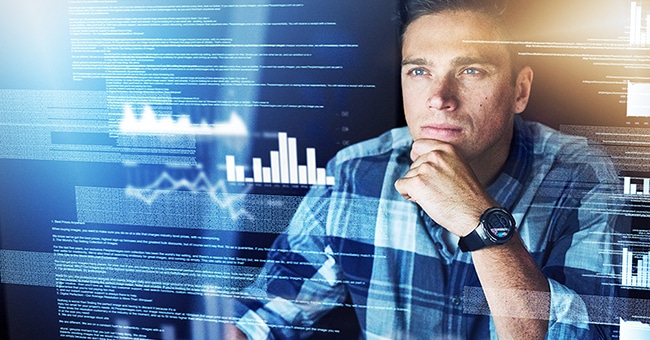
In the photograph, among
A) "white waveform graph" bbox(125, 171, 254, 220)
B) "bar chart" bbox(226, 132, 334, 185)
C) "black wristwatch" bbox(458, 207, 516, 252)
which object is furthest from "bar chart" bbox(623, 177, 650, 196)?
"white waveform graph" bbox(125, 171, 254, 220)

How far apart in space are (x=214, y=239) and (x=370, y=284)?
34 centimetres

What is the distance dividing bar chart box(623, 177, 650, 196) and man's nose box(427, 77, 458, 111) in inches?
13.4

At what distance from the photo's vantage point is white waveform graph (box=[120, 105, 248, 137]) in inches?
56.1

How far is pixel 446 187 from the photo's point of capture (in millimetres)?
1322

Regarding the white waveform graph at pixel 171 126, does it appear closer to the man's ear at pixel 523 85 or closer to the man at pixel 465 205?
the man at pixel 465 205

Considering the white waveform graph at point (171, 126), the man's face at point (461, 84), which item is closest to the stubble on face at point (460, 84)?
the man's face at point (461, 84)

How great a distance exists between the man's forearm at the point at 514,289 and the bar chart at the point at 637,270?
0.15 meters

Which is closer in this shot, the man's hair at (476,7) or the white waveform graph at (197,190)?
the man's hair at (476,7)

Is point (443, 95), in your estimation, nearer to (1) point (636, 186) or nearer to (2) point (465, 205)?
(2) point (465, 205)

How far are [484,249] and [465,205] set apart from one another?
9cm

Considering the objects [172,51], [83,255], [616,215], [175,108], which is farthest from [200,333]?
[616,215]

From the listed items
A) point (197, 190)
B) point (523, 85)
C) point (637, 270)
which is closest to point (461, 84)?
point (523, 85)

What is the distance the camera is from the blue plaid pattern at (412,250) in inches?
51.1

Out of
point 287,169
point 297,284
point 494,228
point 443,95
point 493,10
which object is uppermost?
point 493,10
